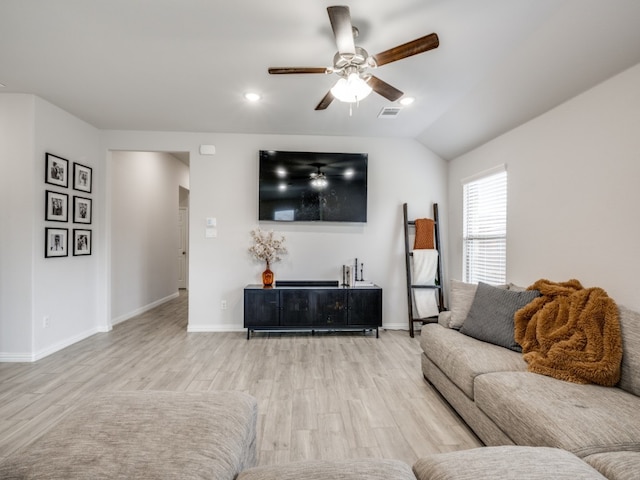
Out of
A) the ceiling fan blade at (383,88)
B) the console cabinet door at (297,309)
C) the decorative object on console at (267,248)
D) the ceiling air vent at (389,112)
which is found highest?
the ceiling air vent at (389,112)

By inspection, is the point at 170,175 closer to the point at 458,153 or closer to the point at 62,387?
the point at 62,387

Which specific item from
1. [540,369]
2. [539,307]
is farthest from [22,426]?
[539,307]

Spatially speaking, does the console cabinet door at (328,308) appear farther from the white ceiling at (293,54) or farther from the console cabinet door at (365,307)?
the white ceiling at (293,54)

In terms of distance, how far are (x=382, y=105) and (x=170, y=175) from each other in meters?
4.75

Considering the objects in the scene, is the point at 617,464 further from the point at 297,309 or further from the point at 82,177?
the point at 82,177

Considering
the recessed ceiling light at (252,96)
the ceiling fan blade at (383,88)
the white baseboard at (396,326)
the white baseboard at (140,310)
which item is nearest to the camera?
the ceiling fan blade at (383,88)

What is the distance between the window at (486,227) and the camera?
3480mm

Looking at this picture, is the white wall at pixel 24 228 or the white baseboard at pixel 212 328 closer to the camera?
the white wall at pixel 24 228

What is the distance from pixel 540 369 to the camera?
1.92 m

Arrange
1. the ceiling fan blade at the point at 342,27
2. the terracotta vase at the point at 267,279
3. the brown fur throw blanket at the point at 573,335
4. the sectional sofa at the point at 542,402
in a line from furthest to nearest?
the terracotta vase at the point at 267,279
the brown fur throw blanket at the point at 573,335
the ceiling fan blade at the point at 342,27
the sectional sofa at the point at 542,402

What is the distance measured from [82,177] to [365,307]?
3755 millimetres

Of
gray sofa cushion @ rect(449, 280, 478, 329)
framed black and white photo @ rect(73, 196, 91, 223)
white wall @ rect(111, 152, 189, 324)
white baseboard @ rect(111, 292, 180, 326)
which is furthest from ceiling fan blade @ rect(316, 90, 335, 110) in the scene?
white baseboard @ rect(111, 292, 180, 326)

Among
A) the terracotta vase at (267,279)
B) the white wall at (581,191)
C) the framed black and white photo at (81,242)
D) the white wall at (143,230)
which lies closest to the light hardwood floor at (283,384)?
the terracotta vase at (267,279)

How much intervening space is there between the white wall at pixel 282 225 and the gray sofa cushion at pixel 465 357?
1930mm
